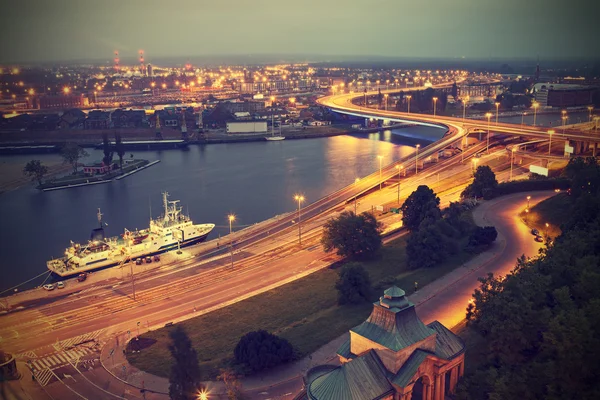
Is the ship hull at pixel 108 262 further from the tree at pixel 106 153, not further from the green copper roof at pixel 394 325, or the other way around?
the tree at pixel 106 153

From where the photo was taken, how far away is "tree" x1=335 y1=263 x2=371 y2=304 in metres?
12.7

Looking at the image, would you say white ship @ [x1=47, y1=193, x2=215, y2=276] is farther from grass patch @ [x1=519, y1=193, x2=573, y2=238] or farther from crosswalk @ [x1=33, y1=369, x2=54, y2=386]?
Answer: grass patch @ [x1=519, y1=193, x2=573, y2=238]

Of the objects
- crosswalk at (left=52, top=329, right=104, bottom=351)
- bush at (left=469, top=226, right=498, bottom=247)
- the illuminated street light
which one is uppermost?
bush at (left=469, top=226, right=498, bottom=247)

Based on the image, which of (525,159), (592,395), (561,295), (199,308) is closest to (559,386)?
(592,395)

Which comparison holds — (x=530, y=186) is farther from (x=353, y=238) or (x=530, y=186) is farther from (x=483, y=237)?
(x=353, y=238)

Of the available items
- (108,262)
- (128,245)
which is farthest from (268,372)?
(128,245)

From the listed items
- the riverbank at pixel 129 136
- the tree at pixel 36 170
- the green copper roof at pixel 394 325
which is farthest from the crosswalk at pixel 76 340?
the riverbank at pixel 129 136

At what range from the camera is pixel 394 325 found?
817cm

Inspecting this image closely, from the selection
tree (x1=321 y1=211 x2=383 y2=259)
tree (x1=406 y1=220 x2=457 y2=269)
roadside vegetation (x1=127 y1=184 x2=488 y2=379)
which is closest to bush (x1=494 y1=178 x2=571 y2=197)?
roadside vegetation (x1=127 y1=184 x2=488 y2=379)

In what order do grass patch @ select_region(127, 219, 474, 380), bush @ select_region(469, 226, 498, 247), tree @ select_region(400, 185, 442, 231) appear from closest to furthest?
grass patch @ select_region(127, 219, 474, 380) → bush @ select_region(469, 226, 498, 247) → tree @ select_region(400, 185, 442, 231)

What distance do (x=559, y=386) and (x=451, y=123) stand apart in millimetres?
30212

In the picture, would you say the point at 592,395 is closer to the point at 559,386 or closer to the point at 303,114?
the point at 559,386

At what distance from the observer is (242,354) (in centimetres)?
1002

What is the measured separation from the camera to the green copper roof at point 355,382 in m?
7.71
